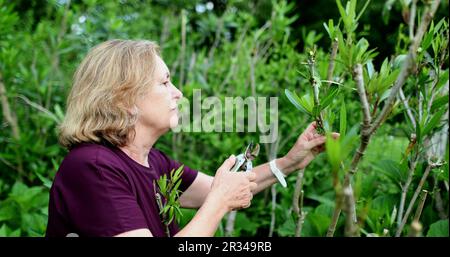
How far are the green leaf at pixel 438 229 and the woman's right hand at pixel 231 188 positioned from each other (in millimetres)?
1333

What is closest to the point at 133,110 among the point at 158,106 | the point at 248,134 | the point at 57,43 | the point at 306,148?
the point at 158,106

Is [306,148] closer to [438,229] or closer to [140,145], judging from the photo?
[140,145]

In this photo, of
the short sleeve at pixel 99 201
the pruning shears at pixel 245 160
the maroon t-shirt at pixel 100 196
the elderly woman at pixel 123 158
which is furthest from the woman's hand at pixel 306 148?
the short sleeve at pixel 99 201

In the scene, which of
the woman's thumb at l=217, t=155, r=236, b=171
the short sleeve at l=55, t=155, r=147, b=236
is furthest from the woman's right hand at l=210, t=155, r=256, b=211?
the short sleeve at l=55, t=155, r=147, b=236

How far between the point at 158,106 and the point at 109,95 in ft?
0.70

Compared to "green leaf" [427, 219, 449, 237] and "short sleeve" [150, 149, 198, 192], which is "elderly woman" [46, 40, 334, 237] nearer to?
"short sleeve" [150, 149, 198, 192]

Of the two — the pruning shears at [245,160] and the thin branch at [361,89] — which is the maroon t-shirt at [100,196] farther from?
the thin branch at [361,89]

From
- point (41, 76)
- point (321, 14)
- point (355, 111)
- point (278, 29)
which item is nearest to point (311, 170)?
point (355, 111)

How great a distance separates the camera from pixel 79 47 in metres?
4.65

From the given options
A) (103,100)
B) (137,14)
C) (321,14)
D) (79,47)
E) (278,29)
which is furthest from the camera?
(321,14)

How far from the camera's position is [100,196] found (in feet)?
6.44

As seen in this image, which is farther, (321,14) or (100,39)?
(321,14)
